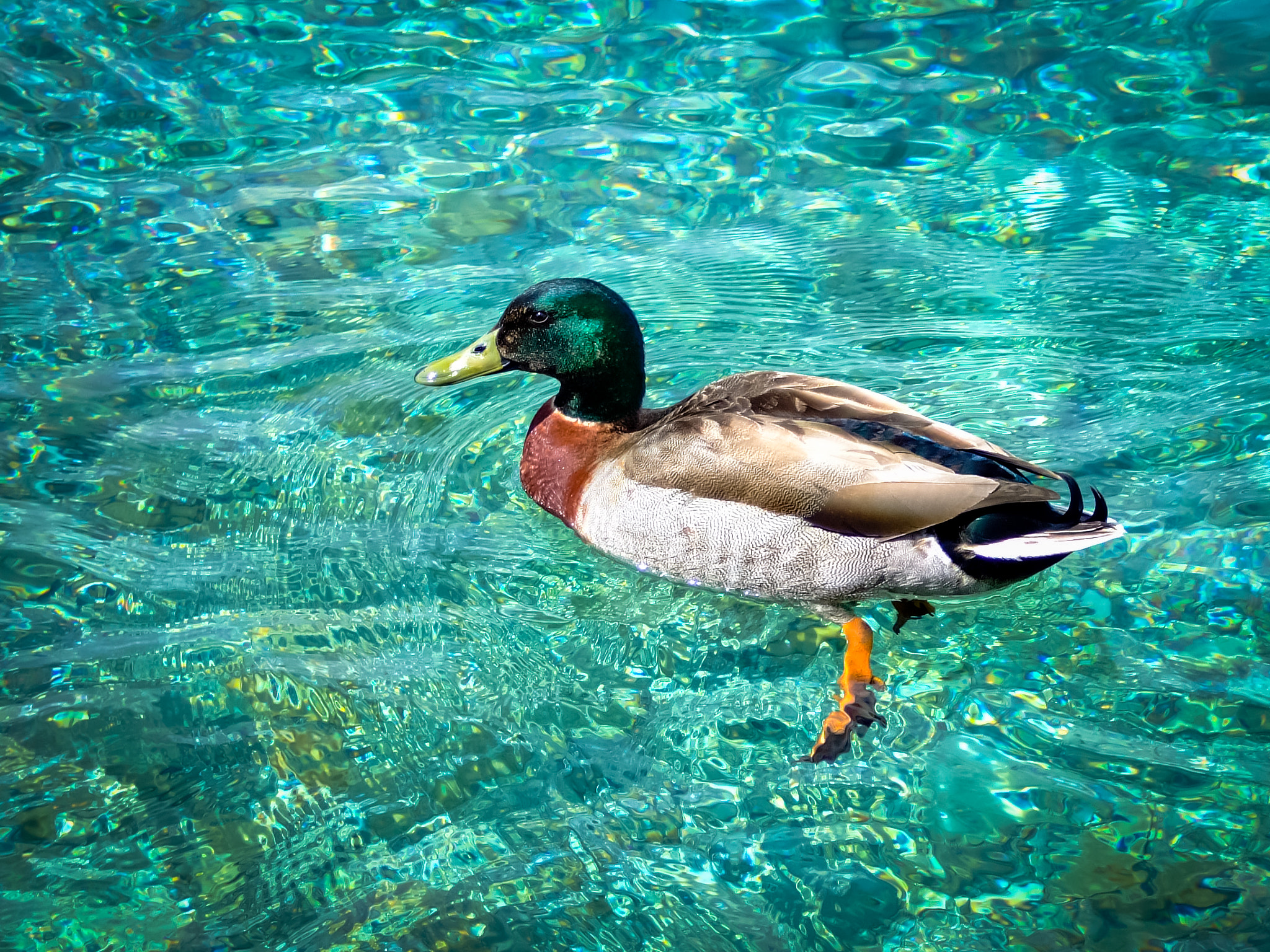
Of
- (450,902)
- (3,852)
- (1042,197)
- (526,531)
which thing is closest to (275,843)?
(450,902)

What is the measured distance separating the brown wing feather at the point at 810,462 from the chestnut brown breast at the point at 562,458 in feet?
0.68

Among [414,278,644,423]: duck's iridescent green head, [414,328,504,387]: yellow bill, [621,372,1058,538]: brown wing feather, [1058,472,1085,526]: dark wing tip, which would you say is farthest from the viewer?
[414,328,504,387]: yellow bill

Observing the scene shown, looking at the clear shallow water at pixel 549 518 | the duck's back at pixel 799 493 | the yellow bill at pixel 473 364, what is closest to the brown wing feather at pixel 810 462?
the duck's back at pixel 799 493

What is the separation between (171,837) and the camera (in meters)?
3.27

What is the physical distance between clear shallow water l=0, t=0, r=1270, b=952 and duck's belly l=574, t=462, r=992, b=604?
0.17 metres

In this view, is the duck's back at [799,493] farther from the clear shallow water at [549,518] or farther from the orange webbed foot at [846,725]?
the orange webbed foot at [846,725]

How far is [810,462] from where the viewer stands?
144 inches

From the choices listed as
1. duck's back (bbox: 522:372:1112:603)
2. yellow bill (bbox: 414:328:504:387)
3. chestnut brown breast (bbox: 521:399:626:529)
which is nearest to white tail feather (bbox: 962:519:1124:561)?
duck's back (bbox: 522:372:1112:603)

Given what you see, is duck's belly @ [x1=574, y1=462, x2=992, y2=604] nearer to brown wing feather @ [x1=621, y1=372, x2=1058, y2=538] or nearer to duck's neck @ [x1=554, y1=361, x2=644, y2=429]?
brown wing feather @ [x1=621, y1=372, x2=1058, y2=538]

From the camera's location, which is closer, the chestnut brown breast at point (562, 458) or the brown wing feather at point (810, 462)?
the brown wing feather at point (810, 462)

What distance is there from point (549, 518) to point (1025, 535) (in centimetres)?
187

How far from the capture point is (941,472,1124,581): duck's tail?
341 centimetres

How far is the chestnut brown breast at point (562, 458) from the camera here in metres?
4.25

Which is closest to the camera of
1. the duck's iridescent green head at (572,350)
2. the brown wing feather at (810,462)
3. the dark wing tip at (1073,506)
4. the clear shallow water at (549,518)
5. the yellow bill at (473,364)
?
the clear shallow water at (549,518)
